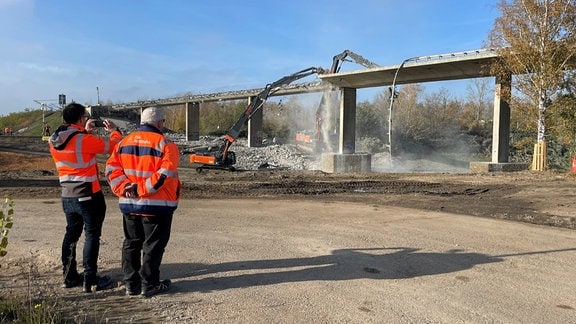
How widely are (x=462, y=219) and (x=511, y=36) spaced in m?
15.6

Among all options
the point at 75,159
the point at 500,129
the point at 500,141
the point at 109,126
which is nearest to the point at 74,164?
the point at 75,159

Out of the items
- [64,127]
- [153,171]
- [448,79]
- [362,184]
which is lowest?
[362,184]

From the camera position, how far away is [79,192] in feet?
16.3

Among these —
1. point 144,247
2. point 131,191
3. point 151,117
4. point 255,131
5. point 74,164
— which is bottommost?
point 144,247

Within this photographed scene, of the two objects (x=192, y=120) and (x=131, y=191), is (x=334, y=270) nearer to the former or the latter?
(x=131, y=191)

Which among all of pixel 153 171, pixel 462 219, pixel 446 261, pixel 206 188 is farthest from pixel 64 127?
pixel 206 188

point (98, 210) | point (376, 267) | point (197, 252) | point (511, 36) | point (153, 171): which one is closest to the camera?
point (153, 171)

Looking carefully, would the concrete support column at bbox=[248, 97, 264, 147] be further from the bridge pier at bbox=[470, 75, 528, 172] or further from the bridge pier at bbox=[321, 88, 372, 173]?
the bridge pier at bbox=[470, 75, 528, 172]

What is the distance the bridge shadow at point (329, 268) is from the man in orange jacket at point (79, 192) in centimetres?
94

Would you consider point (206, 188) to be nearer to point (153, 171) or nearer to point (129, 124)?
point (153, 171)

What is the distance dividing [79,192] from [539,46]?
22.1 metres

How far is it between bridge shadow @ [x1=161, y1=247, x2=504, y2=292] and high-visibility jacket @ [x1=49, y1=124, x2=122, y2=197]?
4.70ft

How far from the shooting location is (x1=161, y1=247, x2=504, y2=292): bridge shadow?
5315 millimetres

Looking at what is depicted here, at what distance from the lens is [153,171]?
15.2ft
